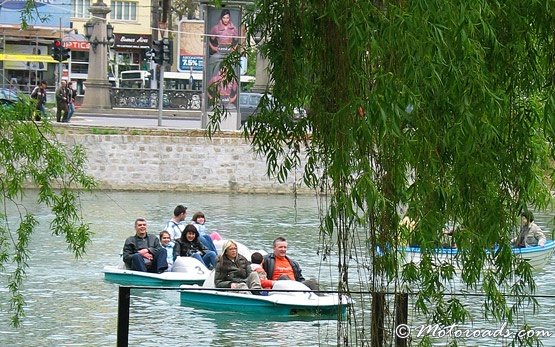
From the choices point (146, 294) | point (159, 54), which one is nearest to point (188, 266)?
point (146, 294)

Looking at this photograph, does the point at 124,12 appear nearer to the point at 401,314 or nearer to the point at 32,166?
the point at 32,166

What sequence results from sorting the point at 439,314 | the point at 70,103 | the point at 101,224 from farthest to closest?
the point at 70,103 < the point at 101,224 < the point at 439,314

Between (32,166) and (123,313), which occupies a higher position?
(32,166)

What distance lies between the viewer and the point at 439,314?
712 centimetres

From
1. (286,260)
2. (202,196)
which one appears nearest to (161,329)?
(286,260)

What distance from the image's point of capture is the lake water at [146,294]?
12.6m

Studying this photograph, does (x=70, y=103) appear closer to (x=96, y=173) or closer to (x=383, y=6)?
(x=96, y=173)

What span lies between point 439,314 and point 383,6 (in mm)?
1927

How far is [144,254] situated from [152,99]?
29.4m

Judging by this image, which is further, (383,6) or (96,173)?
(96,173)

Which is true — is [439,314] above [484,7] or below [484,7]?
below

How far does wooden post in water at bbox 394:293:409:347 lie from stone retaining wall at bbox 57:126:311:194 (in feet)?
83.9

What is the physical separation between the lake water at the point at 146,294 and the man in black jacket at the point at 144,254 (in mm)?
506

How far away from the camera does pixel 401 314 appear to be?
7344 millimetres
